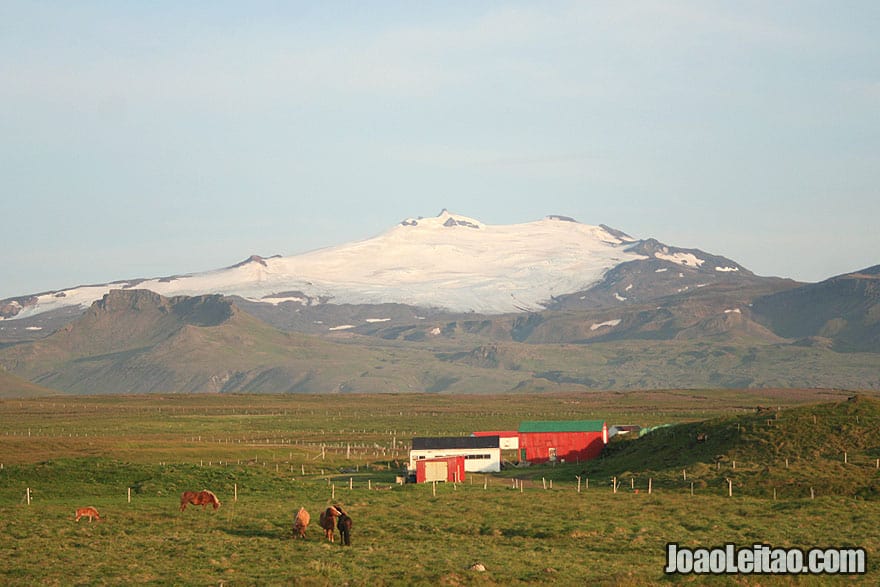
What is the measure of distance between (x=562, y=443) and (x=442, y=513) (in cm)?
3897

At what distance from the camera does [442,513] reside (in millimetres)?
44688

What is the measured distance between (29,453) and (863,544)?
6226cm

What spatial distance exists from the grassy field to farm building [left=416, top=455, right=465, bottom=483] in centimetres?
204

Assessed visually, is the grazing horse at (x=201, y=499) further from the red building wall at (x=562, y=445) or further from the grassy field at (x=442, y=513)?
the red building wall at (x=562, y=445)

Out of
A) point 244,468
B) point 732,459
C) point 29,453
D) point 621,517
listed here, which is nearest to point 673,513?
point 621,517

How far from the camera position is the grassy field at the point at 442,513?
32094 millimetres

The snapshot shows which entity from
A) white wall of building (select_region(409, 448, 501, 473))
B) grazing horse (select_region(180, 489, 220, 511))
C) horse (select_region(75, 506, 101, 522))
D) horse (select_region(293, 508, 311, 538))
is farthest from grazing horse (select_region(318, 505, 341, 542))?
white wall of building (select_region(409, 448, 501, 473))

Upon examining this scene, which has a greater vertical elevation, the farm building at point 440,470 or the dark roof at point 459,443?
the dark roof at point 459,443

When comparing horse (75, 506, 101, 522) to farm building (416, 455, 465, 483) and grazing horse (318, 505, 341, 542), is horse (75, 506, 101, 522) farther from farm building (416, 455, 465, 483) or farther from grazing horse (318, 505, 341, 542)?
farm building (416, 455, 465, 483)

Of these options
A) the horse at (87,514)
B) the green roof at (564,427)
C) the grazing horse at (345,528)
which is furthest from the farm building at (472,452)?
the grazing horse at (345,528)

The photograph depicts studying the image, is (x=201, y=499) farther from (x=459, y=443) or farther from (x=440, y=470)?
(x=459, y=443)

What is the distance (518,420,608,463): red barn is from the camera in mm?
81875

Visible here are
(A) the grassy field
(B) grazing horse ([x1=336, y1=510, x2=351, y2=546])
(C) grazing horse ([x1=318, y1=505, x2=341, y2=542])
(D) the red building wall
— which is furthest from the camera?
(D) the red building wall

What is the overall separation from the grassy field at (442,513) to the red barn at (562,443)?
223cm
